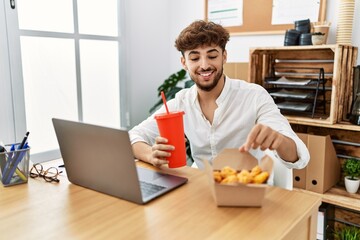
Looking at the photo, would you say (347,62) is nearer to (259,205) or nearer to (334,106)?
(334,106)

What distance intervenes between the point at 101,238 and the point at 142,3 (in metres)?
2.27

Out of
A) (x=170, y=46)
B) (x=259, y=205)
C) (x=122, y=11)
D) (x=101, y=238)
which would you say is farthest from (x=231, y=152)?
(x=170, y=46)

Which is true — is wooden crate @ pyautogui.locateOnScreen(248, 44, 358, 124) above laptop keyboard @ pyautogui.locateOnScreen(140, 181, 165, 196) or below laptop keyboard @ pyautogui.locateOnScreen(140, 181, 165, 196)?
above

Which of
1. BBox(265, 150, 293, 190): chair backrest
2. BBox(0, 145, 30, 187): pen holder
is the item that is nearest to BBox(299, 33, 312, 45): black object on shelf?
BBox(265, 150, 293, 190): chair backrest

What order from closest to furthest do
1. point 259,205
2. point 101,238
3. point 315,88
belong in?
point 101,238, point 259,205, point 315,88

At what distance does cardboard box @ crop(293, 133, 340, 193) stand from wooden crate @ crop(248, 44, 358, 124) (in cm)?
12

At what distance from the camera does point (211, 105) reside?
5.37 ft

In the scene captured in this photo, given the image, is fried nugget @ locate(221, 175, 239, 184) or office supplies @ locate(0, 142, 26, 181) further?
office supplies @ locate(0, 142, 26, 181)

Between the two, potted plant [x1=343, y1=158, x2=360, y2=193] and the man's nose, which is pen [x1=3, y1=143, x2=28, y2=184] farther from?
potted plant [x1=343, y1=158, x2=360, y2=193]

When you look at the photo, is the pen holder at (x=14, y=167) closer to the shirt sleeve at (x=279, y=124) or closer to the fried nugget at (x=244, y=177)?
the fried nugget at (x=244, y=177)

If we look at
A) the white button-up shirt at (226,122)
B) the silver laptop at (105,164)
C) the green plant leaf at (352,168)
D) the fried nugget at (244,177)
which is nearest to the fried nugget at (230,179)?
the fried nugget at (244,177)

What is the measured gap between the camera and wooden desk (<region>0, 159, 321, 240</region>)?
0.79m

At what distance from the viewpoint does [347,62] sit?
186 cm

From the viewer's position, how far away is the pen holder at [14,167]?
3.73 ft
